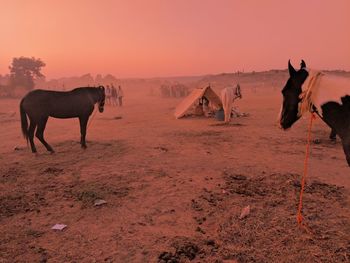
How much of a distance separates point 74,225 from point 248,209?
3.06 meters

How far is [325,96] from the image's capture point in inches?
147

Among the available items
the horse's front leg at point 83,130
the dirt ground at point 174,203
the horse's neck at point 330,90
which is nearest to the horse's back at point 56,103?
the horse's front leg at point 83,130

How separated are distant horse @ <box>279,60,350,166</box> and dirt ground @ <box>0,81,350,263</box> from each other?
68.4 inches

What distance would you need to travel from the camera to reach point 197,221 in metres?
4.96

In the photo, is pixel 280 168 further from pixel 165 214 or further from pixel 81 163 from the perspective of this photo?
pixel 81 163

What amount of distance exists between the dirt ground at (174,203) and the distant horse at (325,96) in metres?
1.74

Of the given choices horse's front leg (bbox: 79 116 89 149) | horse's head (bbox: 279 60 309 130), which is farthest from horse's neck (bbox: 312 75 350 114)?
horse's front leg (bbox: 79 116 89 149)

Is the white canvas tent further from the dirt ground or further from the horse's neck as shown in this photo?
the horse's neck

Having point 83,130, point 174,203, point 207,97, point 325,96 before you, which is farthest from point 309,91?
point 207,97

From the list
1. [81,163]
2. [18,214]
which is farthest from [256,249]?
[81,163]

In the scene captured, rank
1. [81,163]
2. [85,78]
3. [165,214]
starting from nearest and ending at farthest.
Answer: [165,214] < [81,163] < [85,78]

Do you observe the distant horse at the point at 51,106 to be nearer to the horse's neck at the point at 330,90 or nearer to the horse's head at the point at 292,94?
the horse's head at the point at 292,94

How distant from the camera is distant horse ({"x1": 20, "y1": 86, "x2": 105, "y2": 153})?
9.17 m

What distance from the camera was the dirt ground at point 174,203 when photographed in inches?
162
